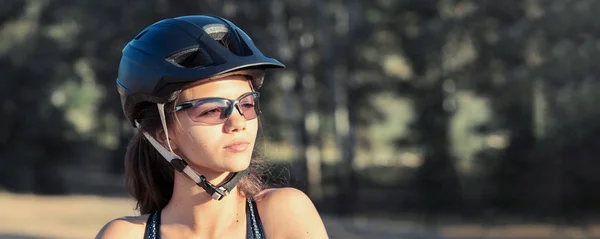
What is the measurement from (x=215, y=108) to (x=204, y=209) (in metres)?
0.33

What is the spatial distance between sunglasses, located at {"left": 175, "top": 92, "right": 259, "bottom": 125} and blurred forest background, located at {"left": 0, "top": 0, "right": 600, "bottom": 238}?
66.7 ft

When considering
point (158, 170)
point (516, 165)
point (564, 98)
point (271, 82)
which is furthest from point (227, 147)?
point (271, 82)

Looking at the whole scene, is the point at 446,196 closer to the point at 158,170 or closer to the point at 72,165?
the point at 72,165

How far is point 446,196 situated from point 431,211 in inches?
28.5

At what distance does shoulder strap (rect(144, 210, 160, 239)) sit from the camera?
2.24m

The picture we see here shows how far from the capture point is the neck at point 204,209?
2.26 meters

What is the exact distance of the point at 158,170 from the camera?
2.46 metres

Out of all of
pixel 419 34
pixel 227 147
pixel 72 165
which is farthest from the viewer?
pixel 72 165

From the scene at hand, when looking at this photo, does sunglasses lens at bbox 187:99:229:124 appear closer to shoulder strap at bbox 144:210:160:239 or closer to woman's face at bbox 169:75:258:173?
woman's face at bbox 169:75:258:173

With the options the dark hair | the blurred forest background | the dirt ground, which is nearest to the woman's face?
the dark hair

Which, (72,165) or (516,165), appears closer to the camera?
(516,165)

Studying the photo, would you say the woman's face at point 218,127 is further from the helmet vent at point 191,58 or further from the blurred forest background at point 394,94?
the blurred forest background at point 394,94

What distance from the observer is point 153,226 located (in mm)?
2279

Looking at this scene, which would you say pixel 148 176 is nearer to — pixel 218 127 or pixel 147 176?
pixel 147 176
